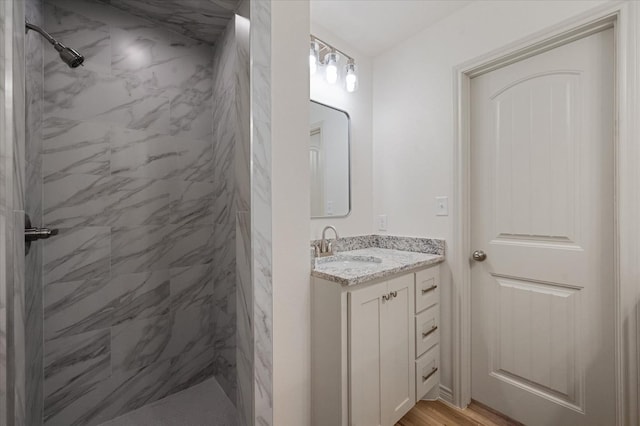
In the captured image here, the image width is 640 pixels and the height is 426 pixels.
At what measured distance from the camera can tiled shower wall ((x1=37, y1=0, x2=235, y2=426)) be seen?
1.42 meters

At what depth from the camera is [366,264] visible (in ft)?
5.42

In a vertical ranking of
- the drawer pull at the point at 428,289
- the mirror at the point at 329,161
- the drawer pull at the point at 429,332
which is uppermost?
the mirror at the point at 329,161

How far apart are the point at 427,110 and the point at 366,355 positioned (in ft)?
5.25

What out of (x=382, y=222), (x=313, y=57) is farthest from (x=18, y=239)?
(x=382, y=222)

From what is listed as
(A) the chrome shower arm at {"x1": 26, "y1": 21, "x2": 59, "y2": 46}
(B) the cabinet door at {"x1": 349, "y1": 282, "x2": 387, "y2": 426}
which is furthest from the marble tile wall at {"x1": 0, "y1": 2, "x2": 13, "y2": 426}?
(B) the cabinet door at {"x1": 349, "y1": 282, "x2": 387, "y2": 426}

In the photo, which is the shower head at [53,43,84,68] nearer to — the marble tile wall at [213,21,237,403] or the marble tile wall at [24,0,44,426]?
the marble tile wall at [24,0,44,426]

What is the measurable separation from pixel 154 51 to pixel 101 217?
1076 mm

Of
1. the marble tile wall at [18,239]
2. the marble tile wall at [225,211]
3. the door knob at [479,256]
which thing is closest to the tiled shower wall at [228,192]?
the marble tile wall at [225,211]

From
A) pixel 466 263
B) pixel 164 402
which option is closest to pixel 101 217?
pixel 164 402

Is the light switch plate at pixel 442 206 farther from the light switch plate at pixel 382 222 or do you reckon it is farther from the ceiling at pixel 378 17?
the ceiling at pixel 378 17

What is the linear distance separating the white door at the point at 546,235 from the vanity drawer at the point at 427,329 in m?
0.24

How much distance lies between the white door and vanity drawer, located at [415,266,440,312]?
0.25 m

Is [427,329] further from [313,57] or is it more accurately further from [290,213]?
[313,57]

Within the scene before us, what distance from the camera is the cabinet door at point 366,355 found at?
1.20 m
